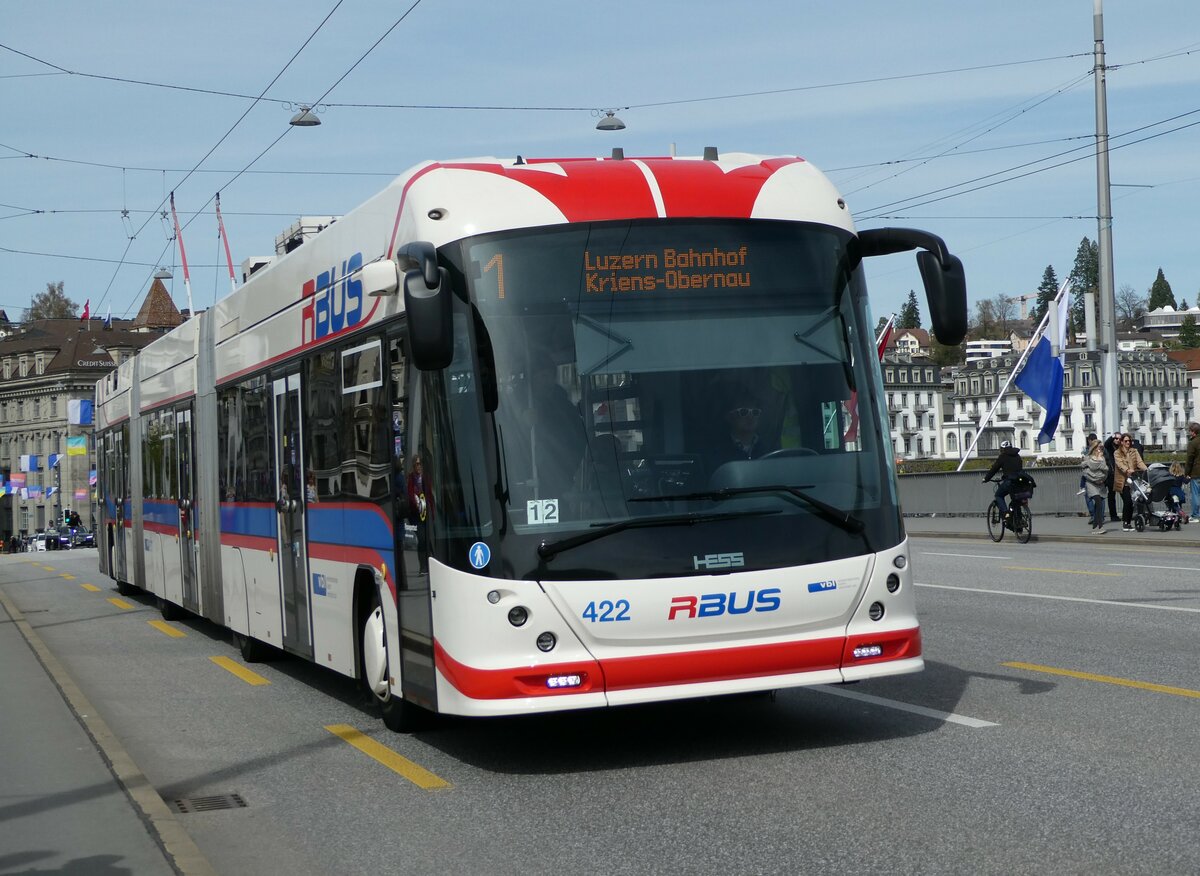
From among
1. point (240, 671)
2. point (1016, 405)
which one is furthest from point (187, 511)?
point (1016, 405)

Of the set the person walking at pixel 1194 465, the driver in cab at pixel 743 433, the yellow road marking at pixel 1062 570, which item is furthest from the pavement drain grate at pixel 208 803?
the person walking at pixel 1194 465

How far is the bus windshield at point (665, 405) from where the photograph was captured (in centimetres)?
798

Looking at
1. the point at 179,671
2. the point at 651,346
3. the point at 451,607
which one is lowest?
the point at 179,671

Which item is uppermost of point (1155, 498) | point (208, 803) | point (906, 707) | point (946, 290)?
point (946, 290)

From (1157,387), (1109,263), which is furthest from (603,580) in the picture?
(1157,387)

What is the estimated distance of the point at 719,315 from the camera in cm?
830

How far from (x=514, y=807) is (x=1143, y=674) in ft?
15.8

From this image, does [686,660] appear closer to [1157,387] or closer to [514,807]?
[514,807]

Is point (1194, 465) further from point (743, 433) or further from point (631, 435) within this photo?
point (631, 435)

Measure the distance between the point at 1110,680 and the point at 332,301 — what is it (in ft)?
17.3

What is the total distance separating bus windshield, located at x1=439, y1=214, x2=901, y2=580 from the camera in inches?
314

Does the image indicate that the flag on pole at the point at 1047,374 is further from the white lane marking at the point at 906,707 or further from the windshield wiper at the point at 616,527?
the windshield wiper at the point at 616,527

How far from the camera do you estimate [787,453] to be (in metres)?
8.23

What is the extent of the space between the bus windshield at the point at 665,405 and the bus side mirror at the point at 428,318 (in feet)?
1.06
